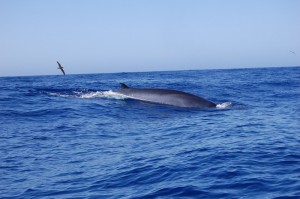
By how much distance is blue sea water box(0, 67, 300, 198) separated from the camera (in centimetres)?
736

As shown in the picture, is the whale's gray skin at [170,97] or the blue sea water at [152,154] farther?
the whale's gray skin at [170,97]

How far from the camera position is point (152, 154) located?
10.0 metres

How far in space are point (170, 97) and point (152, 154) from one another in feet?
32.3

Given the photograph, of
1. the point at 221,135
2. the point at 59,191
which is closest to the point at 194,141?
the point at 221,135

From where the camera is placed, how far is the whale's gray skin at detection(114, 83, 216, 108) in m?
18.9

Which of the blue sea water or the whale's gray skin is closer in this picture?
the blue sea water

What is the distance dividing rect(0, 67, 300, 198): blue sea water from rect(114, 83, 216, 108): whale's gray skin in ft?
3.19

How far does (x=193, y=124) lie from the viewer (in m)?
14.4

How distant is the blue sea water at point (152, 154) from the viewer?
736 cm

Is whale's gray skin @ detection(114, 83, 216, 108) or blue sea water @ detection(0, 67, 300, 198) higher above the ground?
whale's gray skin @ detection(114, 83, 216, 108)

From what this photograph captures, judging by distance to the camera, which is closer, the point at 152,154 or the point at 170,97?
the point at 152,154

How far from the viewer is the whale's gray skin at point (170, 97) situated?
1890 centimetres

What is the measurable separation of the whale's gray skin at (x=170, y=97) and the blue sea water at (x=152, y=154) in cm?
97

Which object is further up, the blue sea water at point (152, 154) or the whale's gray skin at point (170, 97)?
the whale's gray skin at point (170, 97)
